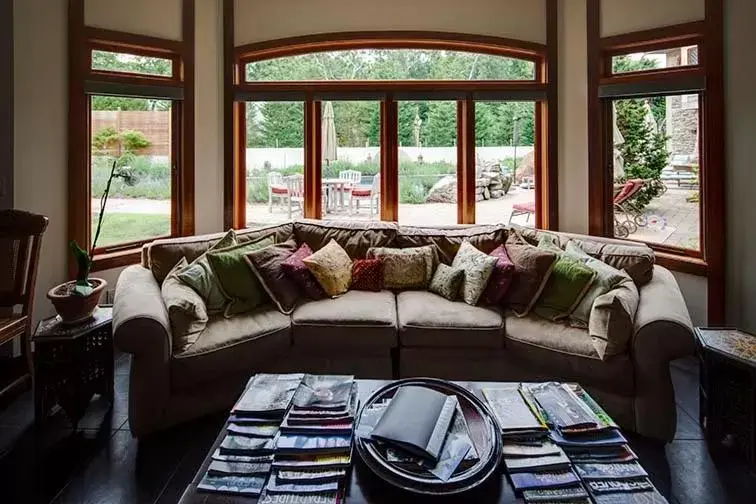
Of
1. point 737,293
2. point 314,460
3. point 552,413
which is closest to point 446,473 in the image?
point 314,460

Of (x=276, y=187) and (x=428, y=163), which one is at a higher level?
(x=428, y=163)

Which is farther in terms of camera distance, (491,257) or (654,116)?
(654,116)

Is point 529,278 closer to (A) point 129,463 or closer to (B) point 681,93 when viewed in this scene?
(B) point 681,93

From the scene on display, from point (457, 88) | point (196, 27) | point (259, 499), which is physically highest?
point (196, 27)

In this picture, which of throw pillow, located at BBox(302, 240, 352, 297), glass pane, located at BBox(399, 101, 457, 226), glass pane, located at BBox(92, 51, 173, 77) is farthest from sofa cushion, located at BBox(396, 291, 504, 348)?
glass pane, located at BBox(92, 51, 173, 77)

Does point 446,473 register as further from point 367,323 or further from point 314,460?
point 367,323

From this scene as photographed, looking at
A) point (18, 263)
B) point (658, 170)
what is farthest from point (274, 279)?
point (658, 170)

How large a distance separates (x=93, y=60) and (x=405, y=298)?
3.11 m

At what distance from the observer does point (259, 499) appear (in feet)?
4.84

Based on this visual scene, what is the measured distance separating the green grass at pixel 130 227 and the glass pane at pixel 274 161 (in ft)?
2.56

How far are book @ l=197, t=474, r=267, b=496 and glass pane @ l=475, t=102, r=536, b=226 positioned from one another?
139 inches

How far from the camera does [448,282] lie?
3541 millimetres

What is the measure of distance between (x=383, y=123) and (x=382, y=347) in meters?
2.32

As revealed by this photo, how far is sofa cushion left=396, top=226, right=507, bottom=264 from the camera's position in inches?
152
